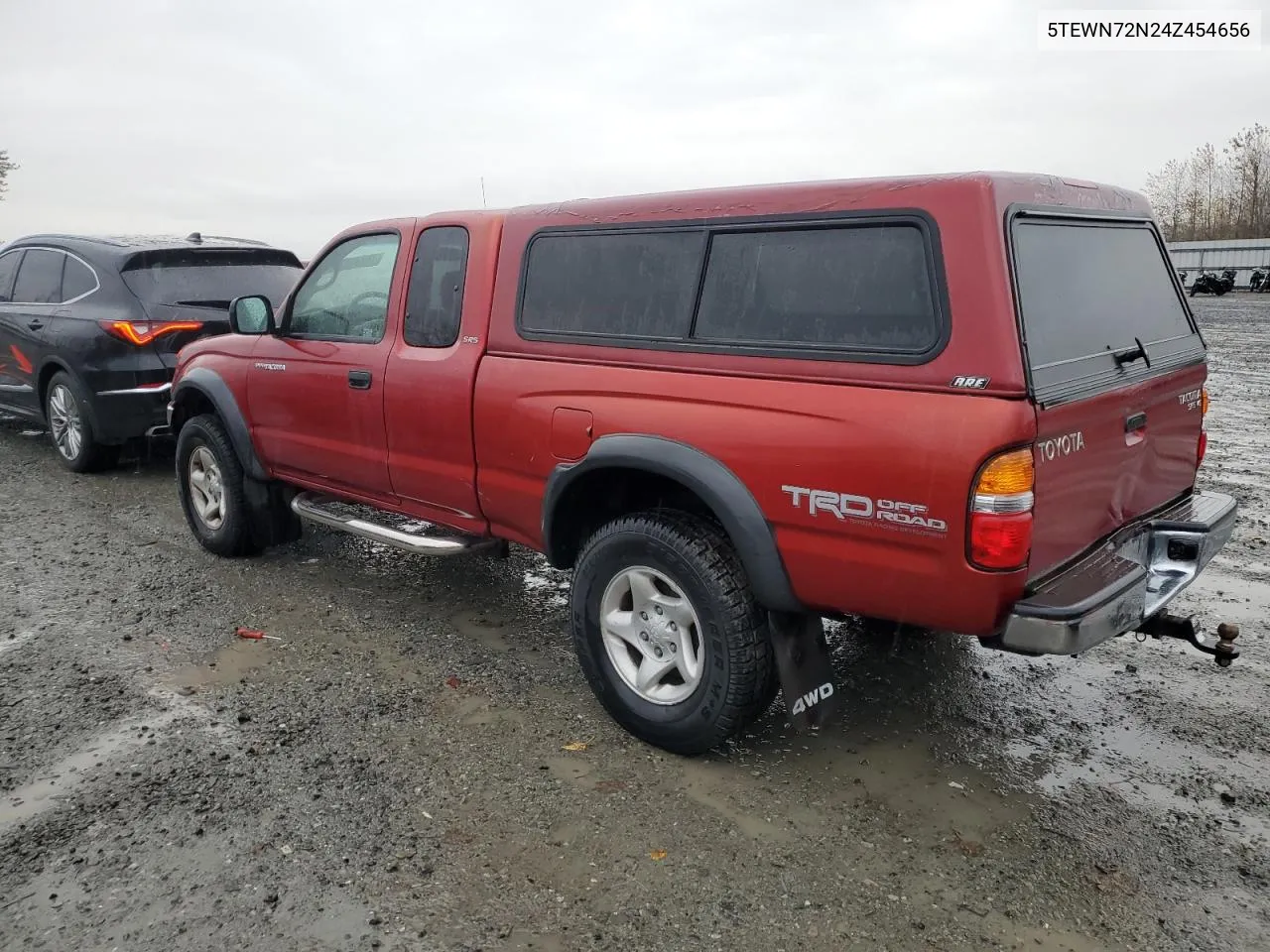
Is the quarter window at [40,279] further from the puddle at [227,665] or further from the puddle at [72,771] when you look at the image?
the puddle at [72,771]

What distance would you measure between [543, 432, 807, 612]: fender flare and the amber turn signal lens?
2.29 ft

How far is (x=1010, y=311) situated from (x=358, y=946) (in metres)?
2.44

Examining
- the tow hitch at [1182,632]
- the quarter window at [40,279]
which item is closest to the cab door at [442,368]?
the tow hitch at [1182,632]

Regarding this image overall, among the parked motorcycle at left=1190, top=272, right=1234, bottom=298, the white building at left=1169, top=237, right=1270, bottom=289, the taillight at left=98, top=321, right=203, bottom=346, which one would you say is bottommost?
the parked motorcycle at left=1190, top=272, right=1234, bottom=298

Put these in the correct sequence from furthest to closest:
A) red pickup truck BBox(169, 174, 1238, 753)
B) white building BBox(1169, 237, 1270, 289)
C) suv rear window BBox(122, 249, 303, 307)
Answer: white building BBox(1169, 237, 1270, 289) → suv rear window BBox(122, 249, 303, 307) → red pickup truck BBox(169, 174, 1238, 753)

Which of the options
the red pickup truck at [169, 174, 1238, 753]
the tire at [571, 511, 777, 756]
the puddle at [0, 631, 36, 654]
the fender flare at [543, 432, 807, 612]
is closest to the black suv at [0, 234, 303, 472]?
the puddle at [0, 631, 36, 654]

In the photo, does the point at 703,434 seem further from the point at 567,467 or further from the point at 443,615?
the point at 443,615

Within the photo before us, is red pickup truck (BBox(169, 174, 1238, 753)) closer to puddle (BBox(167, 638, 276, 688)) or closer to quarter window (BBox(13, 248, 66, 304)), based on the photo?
puddle (BBox(167, 638, 276, 688))

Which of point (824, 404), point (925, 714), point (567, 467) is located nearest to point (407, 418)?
point (567, 467)

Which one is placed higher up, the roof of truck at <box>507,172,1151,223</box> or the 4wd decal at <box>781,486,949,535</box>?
the roof of truck at <box>507,172,1151,223</box>

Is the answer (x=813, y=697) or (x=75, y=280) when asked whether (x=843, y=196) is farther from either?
(x=75, y=280)

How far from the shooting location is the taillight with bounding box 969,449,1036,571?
2596 millimetres

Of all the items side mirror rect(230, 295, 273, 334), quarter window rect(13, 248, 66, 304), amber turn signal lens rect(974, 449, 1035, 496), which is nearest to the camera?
amber turn signal lens rect(974, 449, 1035, 496)

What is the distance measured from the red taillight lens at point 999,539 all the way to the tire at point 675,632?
816 millimetres
